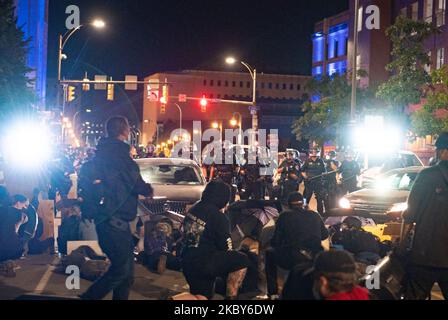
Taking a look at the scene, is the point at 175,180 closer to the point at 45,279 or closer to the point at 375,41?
the point at 45,279

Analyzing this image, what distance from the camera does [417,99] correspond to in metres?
30.9

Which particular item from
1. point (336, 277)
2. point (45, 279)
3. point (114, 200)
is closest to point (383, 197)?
point (45, 279)

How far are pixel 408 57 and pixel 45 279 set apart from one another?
23275 mm

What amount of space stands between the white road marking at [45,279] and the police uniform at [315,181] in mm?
9960

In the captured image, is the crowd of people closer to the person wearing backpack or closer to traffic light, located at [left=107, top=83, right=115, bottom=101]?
the person wearing backpack

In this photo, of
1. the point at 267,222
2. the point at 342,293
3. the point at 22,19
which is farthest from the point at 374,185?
the point at 22,19

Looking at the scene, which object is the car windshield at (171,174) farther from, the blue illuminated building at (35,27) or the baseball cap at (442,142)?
the blue illuminated building at (35,27)

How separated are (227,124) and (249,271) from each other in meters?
111

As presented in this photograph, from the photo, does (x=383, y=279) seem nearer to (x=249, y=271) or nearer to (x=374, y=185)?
(x=249, y=271)

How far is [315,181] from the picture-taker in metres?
20.1

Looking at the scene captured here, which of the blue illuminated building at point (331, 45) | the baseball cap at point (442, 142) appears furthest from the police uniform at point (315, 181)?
the blue illuminated building at point (331, 45)

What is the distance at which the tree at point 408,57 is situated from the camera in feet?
97.4

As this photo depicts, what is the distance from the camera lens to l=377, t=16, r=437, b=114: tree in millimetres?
29688

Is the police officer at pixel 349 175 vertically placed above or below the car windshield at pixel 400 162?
below
